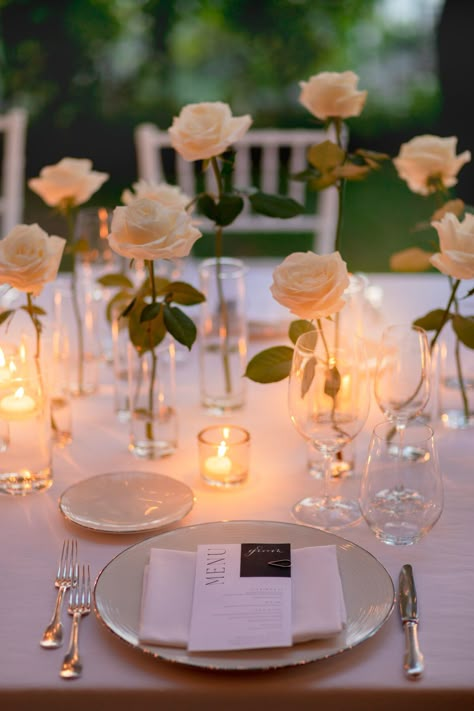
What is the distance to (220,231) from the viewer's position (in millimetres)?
1650

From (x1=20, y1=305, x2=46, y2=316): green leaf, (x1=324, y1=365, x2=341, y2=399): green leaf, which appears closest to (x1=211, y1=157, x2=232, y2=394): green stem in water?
(x1=20, y1=305, x2=46, y2=316): green leaf

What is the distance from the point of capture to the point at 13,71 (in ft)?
22.8

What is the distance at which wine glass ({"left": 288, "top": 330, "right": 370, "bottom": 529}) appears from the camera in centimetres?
129

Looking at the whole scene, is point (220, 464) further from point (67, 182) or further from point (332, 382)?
point (67, 182)

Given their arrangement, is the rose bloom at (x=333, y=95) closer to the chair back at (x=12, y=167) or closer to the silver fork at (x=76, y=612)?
the silver fork at (x=76, y=612)

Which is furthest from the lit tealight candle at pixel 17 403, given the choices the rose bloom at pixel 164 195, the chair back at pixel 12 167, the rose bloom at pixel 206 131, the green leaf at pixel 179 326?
the chair back at pixel 12 167

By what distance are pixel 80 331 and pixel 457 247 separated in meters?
0.71

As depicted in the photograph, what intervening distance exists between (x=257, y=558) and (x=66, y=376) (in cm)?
68

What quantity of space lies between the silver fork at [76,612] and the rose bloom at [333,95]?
84 centimetres

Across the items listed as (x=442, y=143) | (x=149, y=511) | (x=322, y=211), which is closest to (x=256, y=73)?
(x=322, y=211)

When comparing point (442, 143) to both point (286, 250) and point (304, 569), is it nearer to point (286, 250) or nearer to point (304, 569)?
point (304, 569)

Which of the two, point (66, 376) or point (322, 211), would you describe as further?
point (322, 211)

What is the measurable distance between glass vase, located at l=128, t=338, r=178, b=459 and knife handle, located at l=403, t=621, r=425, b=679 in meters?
0.57

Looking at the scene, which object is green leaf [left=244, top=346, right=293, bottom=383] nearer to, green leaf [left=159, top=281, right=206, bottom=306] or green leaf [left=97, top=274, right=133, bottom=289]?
green leaf [left=159, top=281, right=206, bottom=306]
